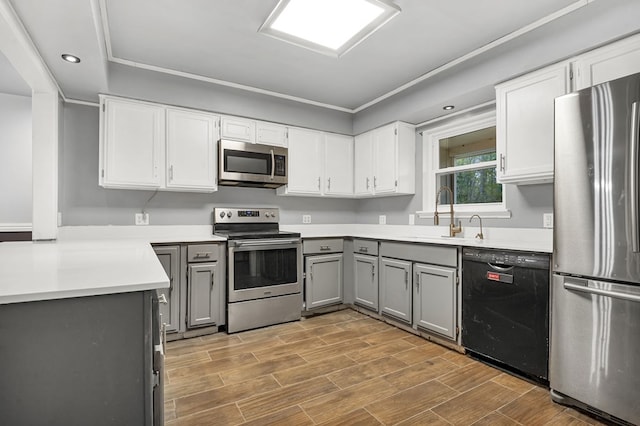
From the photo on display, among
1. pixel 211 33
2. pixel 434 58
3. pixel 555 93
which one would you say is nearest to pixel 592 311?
pixel 555 93

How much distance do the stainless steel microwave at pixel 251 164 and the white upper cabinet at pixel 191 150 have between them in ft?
0.39

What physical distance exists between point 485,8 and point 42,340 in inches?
112

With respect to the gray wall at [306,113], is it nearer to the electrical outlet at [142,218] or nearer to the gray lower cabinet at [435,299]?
the electrical outlet at [142,218]

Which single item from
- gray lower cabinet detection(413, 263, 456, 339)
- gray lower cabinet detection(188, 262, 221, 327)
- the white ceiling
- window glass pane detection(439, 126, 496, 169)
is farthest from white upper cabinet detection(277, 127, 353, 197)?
gray lower cabinet detection(413, 263, 456, 339)

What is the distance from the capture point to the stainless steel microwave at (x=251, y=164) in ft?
11.3

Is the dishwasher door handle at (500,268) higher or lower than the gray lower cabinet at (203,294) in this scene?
higher

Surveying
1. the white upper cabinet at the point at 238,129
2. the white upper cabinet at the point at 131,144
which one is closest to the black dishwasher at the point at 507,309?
the white upper cabinet at the point at 238,129

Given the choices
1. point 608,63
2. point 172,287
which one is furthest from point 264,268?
point 608,63

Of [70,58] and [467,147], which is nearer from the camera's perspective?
[70,58]

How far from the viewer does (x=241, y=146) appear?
353cm

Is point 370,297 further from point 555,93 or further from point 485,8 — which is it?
point 485,8

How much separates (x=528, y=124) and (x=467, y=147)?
997 millimetres

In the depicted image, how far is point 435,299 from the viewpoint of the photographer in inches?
113

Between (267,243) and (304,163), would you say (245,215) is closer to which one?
(267,243)
